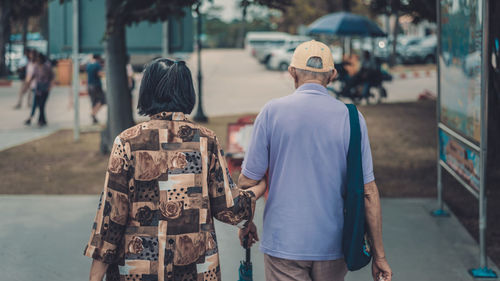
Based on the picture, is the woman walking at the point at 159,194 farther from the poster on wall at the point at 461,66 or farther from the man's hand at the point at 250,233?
the poster on wall at the point at 461,66

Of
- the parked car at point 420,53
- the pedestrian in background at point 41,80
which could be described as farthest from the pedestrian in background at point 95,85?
the parked car at point 420,53

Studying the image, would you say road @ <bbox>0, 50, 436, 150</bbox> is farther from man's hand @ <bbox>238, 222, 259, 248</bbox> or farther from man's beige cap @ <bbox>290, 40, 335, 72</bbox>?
man's beige cap @ <bbox>290, 40, 335, 72</bbox>

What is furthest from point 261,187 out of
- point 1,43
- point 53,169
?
point 1,43

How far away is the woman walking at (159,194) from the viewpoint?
9.12ft

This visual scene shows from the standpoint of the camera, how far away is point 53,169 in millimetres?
10305

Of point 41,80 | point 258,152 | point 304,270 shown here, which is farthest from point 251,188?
point 41,80

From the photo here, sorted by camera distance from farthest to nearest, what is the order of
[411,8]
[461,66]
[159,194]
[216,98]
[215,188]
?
1. [216,98]
2. [411,8]
3. [461,66]
4. [215,188]
5. [159,194]

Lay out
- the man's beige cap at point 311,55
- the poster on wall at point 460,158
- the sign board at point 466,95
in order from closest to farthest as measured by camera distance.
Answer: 1. the man's beige cap at point 311,55
2. the sign board at point 466,95
3. the poster on wall at point 460,158

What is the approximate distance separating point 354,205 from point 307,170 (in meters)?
0.26

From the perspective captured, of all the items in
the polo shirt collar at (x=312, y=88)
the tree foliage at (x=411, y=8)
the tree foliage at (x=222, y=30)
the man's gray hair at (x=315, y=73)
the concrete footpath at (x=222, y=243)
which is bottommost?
the concrete footpath at (x=222, y=243)

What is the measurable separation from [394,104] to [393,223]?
1100cm

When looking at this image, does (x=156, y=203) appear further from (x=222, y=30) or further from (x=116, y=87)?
(x=222, y=30)

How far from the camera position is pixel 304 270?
312cm

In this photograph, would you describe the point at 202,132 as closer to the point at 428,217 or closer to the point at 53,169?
the point at 428,217
